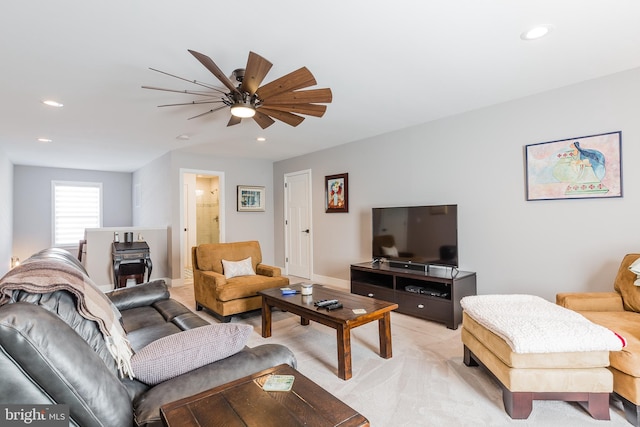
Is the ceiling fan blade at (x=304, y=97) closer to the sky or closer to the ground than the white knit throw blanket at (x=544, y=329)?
closer to the sky

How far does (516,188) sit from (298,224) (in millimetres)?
3722

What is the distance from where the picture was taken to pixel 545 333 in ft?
5.95

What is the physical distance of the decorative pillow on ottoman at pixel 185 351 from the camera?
49.7 inches

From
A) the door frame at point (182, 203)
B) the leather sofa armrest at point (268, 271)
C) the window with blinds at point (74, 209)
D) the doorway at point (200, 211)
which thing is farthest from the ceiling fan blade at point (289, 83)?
the window with blinds at point (74, 209)

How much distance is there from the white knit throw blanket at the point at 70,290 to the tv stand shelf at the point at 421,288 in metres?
2.91

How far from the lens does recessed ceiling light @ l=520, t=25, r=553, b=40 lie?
2066mm

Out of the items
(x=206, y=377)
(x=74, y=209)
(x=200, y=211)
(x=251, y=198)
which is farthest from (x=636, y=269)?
(x=74, y=209)

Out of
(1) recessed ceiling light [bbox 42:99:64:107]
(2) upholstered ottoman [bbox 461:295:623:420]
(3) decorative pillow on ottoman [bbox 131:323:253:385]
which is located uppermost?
(1) recessed ceiling light [bbox 42:99:64:107]

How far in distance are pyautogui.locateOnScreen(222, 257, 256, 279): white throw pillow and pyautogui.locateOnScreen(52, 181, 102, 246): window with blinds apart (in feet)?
17.5

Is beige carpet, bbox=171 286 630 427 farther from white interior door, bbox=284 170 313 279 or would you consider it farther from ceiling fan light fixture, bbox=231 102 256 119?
white interior door, bbox=284 170 313 279

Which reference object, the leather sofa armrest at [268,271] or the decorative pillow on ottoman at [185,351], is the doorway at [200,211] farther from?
the decorative pillow on ottoman at [185,351]

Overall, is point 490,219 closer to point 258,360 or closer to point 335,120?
point 335,120

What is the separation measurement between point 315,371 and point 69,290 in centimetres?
177

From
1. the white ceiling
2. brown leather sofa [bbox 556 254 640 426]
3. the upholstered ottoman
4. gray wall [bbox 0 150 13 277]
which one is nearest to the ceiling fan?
the white ceiling
